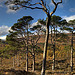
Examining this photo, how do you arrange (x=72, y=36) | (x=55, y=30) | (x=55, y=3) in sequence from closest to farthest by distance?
(x=55, y=3) < (x=72, y=36) < (x=55, y=30)

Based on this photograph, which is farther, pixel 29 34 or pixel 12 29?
pixel 29 34

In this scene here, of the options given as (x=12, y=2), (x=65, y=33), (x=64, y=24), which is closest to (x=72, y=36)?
(x=65, y=33)

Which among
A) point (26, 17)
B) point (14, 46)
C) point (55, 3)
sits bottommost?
point (14, 46)

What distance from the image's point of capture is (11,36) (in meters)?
14.2

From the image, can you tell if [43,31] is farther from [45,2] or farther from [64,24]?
[45,2]

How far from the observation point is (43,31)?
47.9 ft

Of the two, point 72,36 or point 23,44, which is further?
point 23,44

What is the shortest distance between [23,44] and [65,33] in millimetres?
8134

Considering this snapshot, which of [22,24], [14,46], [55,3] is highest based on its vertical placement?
[22,24]

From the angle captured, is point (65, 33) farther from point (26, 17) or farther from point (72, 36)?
point (26, 17)

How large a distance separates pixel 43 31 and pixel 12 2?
10067mm

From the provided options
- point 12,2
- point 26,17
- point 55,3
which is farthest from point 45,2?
point 26,17

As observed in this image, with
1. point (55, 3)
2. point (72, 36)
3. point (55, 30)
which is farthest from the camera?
point (55, 30)

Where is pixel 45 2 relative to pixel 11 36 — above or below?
above
